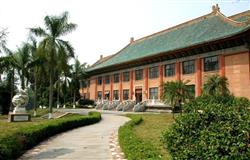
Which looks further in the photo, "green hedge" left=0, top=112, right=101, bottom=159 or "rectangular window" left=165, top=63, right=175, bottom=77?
"rectangular window" left=165, top=63, right=175, bottom=77

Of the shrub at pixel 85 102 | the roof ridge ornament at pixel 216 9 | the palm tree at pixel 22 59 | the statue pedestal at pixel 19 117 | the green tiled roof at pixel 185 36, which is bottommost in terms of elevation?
the statue pedestal at pixel 19 117

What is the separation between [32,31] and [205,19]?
2147 cm

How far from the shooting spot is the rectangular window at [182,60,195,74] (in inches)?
1376

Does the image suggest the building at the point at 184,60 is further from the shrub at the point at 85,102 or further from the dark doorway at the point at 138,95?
the shrub at the point at 85,102

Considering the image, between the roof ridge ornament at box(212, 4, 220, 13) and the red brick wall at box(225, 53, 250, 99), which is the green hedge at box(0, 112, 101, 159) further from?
the roof ridge ornament at box(212, 4, 220, 13)

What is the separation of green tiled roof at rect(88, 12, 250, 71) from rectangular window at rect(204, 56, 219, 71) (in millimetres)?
2029

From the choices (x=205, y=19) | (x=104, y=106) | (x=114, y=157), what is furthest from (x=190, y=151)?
(x=104, y=106)

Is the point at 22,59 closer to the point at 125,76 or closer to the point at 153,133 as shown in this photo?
the point at 125,76

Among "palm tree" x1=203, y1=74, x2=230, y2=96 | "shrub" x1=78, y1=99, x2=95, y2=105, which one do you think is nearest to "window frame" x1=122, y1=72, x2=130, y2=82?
"shrub" x1=78, y1=99, x2=95, y2=105

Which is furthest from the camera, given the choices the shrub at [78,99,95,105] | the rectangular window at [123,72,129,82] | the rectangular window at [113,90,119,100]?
the shrub at [78,99,95,105]

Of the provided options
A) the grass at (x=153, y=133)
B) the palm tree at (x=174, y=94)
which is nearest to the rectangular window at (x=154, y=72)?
the palm tree at (x=174, y=94)

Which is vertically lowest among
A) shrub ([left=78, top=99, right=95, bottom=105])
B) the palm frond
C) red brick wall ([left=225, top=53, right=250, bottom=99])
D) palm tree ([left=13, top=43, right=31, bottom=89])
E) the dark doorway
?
shrub ([left=78, top=99, right=95, bottom=105])

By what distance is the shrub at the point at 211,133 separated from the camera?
5.52 metres

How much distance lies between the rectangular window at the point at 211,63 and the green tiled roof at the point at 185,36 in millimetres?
2029
